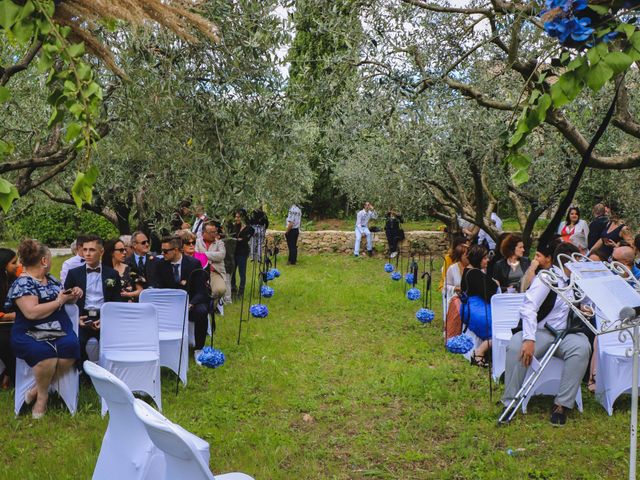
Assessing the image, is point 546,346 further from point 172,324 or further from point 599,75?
point 599,75

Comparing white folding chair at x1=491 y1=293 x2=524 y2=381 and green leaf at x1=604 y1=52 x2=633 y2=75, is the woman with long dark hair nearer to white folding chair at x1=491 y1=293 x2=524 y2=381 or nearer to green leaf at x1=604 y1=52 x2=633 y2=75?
white folding chair at x1=491 y1=293 x2=524 y2=381

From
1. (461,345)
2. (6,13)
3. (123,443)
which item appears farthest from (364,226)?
(6,13)

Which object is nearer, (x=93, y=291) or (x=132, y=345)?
(x=132, y=345)

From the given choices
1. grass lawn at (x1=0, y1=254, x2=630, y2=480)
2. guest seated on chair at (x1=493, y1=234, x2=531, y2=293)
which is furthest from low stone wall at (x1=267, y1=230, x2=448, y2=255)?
guest seated on chair at (x1=493, y1=234, x2=531, y2=293)

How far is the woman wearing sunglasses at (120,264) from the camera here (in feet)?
25.3

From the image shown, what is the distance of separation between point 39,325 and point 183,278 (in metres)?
2.29

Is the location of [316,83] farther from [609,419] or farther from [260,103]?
[609,419]

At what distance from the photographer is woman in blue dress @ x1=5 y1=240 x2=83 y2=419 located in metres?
6.09

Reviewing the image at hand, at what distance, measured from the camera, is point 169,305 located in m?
7.64

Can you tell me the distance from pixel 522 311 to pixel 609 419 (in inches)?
51.4

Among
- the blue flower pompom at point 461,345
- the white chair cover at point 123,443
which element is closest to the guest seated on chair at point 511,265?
the blue flower pompom at point 461,345

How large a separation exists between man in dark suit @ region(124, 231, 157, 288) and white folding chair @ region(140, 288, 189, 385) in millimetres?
803

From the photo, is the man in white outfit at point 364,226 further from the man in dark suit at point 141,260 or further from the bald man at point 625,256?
the bald man at point 625,256

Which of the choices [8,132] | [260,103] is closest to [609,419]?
[260,103]
